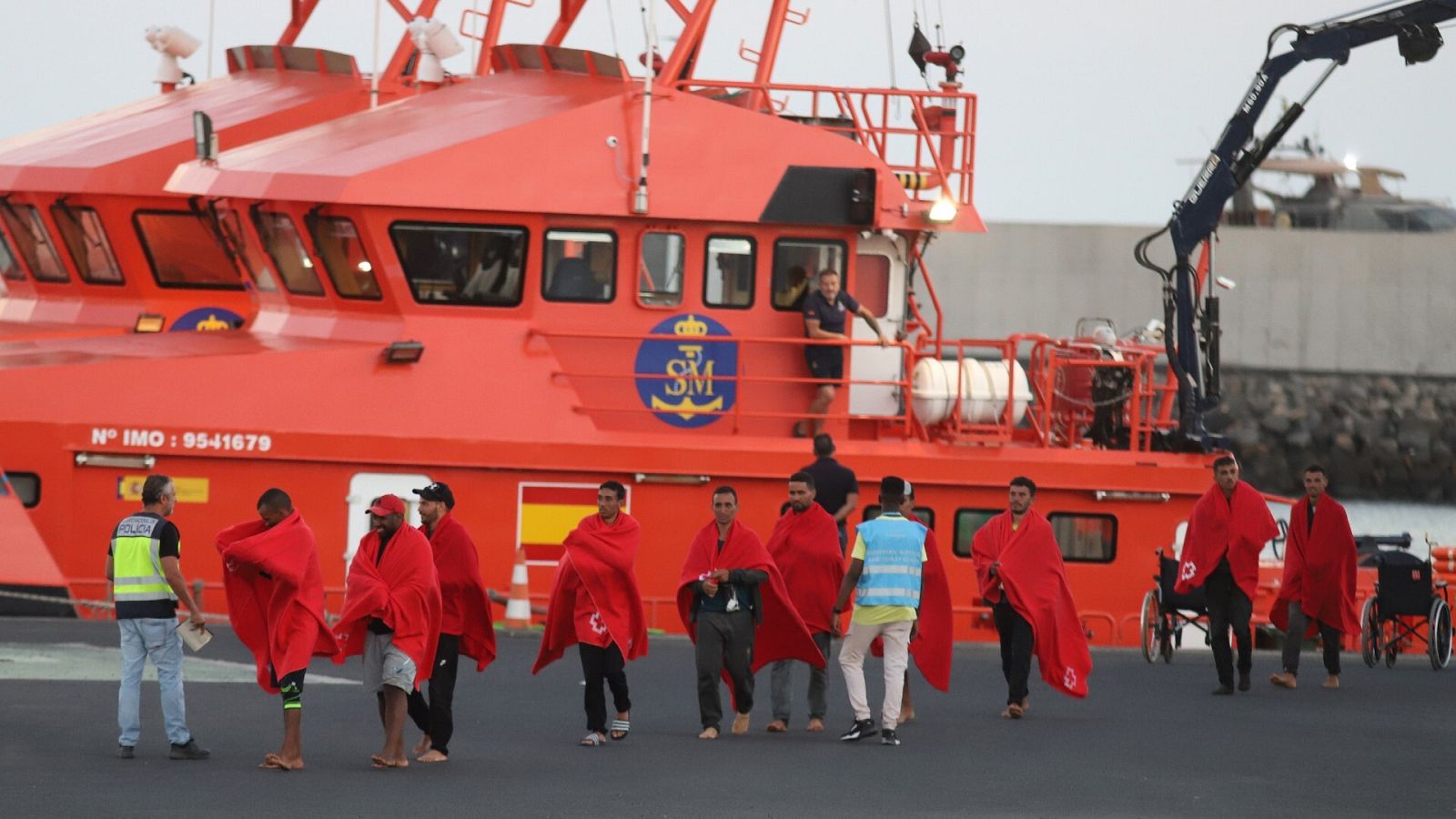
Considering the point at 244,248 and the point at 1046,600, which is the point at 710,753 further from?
the point at 244,248

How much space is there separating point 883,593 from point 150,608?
4065mm

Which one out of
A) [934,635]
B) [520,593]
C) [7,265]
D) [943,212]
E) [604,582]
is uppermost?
[943,212]

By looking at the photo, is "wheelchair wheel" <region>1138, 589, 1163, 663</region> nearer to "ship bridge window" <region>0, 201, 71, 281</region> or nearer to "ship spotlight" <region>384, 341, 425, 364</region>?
"ship spotlight" <region>384, 341, 425, 364</region>

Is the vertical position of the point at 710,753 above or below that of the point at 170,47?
below

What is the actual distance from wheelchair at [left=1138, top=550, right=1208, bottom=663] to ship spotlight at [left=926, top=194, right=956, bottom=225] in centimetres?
308

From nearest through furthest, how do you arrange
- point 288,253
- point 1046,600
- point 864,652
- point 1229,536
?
point 864,652
point 1046,600
point 1229,536
point 288,253

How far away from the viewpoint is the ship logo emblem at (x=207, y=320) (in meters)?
18.8

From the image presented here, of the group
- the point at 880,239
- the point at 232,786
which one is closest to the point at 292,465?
the point at 880,239

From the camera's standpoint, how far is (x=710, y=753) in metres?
11.6

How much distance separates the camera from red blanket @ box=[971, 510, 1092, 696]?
13414 mm

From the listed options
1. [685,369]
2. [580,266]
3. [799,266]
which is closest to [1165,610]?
[799,266]

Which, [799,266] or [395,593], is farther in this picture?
[799,266]

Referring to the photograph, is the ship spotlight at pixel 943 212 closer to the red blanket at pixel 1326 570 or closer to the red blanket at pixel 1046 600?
the red blanket at pixel 1326 570

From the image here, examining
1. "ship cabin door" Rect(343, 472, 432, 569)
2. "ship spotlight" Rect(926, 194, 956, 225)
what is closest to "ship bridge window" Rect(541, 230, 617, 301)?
"ship cabin door" Rect(343, 472, 432, 569)
